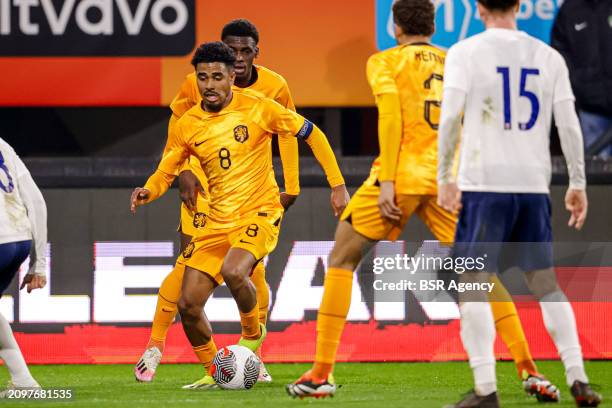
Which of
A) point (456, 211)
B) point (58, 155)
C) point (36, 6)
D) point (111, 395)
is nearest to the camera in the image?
point (456, 211)

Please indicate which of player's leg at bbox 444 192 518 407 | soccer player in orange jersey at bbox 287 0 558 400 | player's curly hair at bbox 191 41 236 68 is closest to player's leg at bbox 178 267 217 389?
player's curly hair at bbox 191 41 236 68

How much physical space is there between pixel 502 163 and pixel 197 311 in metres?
2.32

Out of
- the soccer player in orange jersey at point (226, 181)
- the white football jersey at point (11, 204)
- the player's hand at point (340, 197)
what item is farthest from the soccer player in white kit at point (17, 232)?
the player's hand at point (340, 197)

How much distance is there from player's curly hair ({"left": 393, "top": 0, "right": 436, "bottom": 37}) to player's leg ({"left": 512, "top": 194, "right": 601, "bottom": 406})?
3.52 feet

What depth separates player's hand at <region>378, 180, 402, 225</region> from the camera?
580cm

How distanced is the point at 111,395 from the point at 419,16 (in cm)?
249

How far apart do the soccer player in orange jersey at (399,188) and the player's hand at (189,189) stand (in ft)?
5.61

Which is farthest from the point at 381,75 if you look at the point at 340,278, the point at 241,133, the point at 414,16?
the point at 241,133

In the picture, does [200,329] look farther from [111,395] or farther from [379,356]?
[379,356]

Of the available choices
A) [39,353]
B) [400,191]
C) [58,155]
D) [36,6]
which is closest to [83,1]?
[36,6]

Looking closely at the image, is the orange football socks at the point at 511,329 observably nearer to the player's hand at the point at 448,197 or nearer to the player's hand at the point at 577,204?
the player's hand at the point at 577,204

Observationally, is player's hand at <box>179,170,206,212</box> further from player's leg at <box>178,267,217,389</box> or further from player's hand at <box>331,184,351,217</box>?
player's hand at <box>331,184,351,217</box>

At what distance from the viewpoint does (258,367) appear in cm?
717

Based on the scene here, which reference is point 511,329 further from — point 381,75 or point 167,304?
point 167,304
